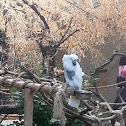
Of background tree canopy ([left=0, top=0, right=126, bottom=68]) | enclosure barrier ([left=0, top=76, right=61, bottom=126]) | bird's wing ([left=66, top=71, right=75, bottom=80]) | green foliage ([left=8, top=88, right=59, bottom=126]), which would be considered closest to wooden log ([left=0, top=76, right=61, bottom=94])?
enclosure barrier ([left=0, top=76, right=61, bottom=126])

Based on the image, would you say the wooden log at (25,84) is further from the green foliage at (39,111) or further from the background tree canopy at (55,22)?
the background tree canopy at (55,22)

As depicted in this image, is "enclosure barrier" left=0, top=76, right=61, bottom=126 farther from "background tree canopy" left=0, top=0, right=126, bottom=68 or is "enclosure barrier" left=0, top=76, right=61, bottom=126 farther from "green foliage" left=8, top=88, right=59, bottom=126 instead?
"background tree canopy" left=0, top=0, right=126, bottom=68

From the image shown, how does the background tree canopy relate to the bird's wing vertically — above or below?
above

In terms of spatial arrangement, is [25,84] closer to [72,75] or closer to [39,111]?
[72,75]

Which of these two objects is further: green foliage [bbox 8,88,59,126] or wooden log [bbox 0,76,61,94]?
green foliage [bbox 8,88,59,126]

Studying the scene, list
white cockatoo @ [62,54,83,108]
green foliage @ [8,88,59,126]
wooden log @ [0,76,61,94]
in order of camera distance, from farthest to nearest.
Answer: green foliage @ [8,88,59,126] < wooden log @ [0,76,61,94] < white cockatoo @ [62,54,83,108]

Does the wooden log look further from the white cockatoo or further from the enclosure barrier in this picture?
the white cockatoo

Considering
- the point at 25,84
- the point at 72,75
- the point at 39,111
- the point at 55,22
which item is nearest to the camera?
the point at 72,75

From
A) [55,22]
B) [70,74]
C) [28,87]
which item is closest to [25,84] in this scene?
[28,87]

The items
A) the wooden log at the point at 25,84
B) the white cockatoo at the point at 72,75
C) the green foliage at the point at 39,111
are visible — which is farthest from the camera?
the green foliage at the point at 39,111

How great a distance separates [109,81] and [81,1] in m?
1.64

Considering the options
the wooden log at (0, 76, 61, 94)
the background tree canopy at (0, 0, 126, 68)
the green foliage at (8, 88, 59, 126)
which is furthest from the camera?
the background tree canopy at (0, 0, 126, 68)

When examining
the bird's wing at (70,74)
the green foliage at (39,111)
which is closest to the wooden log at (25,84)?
the bird's wing at (70,74)

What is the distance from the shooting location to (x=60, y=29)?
376cm
